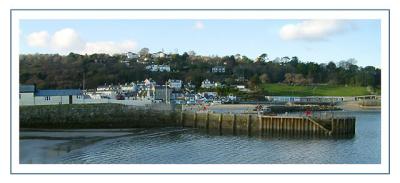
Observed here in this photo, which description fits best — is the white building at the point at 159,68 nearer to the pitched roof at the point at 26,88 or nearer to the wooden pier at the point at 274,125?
the wooden pier at the point at 274,125

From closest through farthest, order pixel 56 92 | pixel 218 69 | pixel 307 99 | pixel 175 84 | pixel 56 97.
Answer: pixel 56 97, pixel 56 92, pixel 175 84, pixel 218 69, pixel 307 99

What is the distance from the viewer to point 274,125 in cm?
1675

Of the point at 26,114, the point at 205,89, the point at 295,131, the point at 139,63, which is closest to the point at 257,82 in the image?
the point at 205,89

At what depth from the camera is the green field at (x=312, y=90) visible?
3471cm

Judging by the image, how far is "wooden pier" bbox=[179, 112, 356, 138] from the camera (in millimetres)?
15859

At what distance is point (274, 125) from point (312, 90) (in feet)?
73.2

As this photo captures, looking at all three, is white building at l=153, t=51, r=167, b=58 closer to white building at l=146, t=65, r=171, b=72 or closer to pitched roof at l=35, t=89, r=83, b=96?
white building at l=146, t=65, r=171, b=72

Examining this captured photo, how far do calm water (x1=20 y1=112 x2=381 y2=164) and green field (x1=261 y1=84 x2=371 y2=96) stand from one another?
62.8 ft

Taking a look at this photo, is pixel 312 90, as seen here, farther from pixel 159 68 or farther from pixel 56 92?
pixel 56 92

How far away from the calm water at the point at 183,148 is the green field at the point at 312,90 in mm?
19129

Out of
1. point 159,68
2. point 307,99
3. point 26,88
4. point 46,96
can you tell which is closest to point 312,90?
point 307,99

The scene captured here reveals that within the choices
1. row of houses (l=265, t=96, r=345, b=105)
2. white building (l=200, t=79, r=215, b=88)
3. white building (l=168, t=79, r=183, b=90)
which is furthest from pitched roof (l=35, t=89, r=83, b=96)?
row of houses (l=265, t=96, r=345, b=105)

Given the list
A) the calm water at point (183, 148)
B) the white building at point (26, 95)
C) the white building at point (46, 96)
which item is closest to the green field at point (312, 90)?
the white building at point (46, 96)
